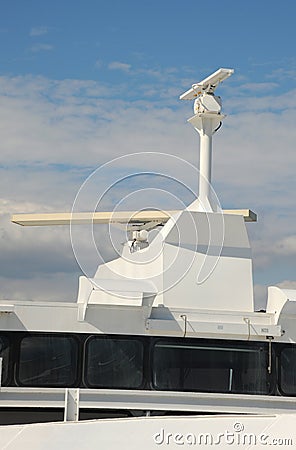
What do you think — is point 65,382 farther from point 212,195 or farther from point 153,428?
point 212,195

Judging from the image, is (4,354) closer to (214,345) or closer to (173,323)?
(173,323)

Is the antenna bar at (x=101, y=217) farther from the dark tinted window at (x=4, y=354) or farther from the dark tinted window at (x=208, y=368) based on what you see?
the dark tinted window at (x=208, y=368)

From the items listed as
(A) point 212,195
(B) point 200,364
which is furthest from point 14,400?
(A) point 212,195

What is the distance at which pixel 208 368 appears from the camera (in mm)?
14398

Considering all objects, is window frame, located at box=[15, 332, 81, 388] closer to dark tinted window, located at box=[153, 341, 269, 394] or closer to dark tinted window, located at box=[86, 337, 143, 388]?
dark tinted window, located at box=[86, 337, 143, 388]

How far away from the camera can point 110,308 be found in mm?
14320

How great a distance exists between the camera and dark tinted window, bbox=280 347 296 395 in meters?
14.6

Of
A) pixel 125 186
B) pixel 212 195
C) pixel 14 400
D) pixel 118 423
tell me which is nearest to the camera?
pixel 118 423

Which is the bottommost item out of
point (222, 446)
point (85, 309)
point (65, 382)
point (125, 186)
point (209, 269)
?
point (222, 446)

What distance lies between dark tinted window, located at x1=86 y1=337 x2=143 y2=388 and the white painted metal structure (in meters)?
0.15

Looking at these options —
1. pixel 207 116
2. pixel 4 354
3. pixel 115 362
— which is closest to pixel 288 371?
pixel 115 362

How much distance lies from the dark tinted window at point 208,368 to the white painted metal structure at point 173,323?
10 centimetres

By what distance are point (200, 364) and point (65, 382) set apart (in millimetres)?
A: 2298

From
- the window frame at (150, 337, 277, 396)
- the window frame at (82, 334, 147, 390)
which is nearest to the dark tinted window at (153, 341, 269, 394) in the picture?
the window frame at (150, 337, 277, 396)
